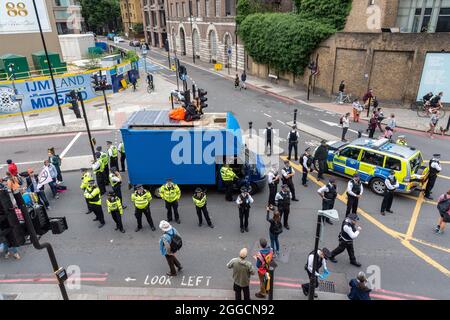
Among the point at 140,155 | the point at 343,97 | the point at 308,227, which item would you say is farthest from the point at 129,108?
the point at 308,227

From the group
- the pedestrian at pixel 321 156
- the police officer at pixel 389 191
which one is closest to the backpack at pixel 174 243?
the police officer at pixel 389 191

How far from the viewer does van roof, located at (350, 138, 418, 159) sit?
39.3 ft

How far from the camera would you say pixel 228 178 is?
11.8m

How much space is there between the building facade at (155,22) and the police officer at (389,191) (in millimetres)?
62538

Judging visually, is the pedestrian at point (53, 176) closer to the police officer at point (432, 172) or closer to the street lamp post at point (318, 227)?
the street lamp post at point (318, 227)

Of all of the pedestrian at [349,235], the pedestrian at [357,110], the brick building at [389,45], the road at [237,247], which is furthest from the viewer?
the brick building at [389,45]

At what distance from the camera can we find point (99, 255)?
9.80m

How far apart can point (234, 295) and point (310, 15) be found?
25.2 meters

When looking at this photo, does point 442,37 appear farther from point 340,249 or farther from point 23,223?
point 23,223

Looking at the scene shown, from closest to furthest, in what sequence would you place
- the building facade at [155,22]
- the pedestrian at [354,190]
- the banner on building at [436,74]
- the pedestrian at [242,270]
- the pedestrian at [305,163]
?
the pedestrian at [242,270], the pedestrian at [354,190], the pedestrian at [305,163], the banner on building at [436,74], the building facade at [155,22]

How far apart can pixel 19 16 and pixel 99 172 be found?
1062 inches

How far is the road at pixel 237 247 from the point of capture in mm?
8727

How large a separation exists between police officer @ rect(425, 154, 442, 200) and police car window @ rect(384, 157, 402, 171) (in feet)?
3.68

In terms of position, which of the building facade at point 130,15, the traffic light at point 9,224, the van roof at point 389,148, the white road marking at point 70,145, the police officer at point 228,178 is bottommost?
the white road marking at point 70,145
